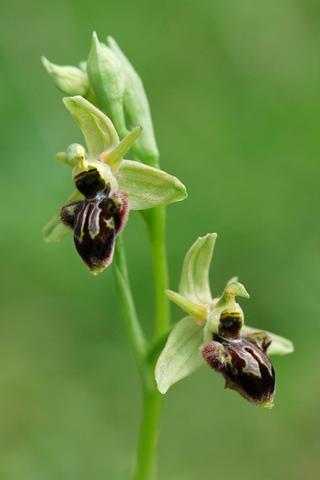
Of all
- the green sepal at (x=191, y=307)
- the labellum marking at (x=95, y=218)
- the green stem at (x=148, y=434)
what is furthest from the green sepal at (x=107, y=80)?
the green stem at (x=148, y=434)

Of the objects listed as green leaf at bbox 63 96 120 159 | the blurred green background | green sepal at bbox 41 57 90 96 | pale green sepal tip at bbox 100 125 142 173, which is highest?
green sepal at bbox 41 57 90 96

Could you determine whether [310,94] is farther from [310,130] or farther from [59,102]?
[59,102]

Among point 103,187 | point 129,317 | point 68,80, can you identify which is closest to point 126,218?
point 103,187

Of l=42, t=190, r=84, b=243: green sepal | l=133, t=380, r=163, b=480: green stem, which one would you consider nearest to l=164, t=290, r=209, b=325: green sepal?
l=133, t=380, r=163, b=480: green stem

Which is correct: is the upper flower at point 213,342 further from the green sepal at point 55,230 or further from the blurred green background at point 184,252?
the blurred green background at point 184,252

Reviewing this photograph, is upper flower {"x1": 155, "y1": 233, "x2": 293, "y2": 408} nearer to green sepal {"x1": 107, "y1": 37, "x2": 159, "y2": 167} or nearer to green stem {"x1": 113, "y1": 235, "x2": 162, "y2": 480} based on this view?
green stem {"x1": 113, "y1": 235, "x2": 162, "y2": 480}

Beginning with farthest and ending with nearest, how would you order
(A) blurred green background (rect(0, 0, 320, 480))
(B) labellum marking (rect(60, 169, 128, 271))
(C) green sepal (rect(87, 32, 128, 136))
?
1. (A) blurred green background (rect(0, 0, 320, 480))
2. (C) green sepal (rect(87, 32, 128, 136))
3. (B) labellum marking (rect(60, 169, 128, 271))

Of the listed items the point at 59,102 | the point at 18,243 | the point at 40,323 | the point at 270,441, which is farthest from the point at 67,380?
the point at 59,102
